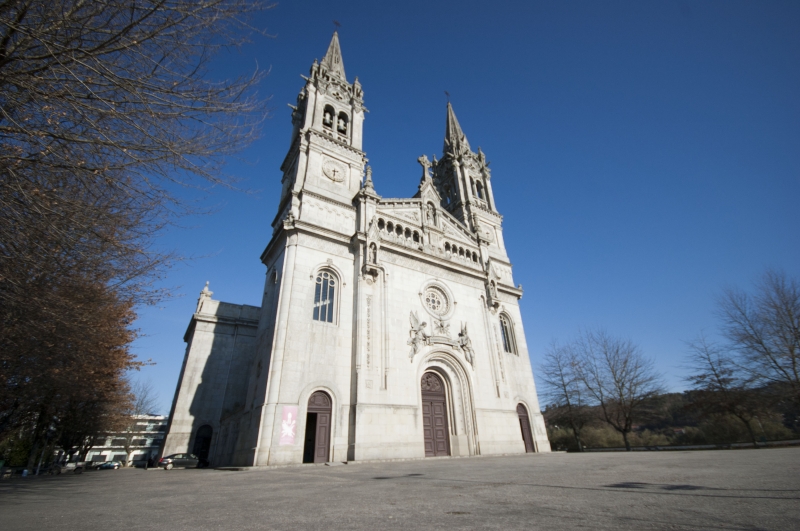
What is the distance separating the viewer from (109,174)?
633 cm

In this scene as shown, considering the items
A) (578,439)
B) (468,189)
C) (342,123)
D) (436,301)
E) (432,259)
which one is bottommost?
(578,439)

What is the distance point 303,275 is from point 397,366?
293 inches

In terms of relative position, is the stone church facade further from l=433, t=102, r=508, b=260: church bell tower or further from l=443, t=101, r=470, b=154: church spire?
l=443, t=101, r=470, b=154: church spire

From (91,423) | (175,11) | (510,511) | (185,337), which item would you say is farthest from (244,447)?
(91,423)

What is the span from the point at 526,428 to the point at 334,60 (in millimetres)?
34692

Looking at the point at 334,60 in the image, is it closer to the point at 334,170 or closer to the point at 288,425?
the point at 334,170

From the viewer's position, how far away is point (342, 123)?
94.5ft

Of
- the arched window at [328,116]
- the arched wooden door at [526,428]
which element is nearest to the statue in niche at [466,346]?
the arched wooden door at [526,428]

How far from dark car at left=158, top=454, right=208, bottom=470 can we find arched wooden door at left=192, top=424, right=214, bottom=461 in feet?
4.59

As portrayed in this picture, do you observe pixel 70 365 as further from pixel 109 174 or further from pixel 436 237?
pixel 436 237

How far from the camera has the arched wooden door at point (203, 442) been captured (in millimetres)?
25053

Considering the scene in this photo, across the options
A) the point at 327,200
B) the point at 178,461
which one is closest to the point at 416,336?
the point at 327,200

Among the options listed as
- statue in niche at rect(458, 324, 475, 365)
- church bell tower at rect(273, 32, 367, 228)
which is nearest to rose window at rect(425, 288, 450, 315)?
statue in niche at rect(458, 324, 475, 365)

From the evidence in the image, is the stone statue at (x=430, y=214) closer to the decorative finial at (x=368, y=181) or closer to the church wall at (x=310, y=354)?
the decorative finial at (x=368, y=181)
